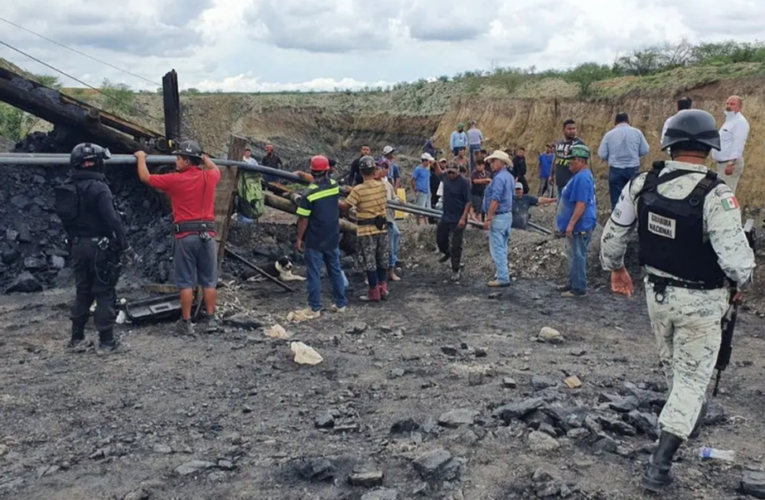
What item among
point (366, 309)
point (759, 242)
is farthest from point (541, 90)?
point (366, 309)

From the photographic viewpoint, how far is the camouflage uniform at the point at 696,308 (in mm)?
3979

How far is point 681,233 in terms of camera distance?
4129mm

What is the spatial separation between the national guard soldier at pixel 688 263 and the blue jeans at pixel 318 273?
5.09 m

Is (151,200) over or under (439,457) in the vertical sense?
over

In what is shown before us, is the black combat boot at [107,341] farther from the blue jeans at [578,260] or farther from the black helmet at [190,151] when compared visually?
the blue jeans at [578,260]

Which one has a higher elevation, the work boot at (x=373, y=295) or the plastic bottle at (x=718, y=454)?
the plastic bottle at (x=718, y=454)

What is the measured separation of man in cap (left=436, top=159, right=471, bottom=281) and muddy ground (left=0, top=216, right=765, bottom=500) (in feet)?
7.22

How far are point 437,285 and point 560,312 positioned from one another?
2340 mm

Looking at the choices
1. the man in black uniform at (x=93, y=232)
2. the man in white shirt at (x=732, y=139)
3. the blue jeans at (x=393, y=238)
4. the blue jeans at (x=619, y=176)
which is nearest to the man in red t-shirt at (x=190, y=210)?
the man in black uniform at (x=93, y=232)

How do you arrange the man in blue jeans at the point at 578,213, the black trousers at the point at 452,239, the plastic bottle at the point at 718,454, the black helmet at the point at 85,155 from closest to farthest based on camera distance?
the plastic bottle at the point at 718,454
the black helmet at the point at 85,155
the man in blue jeans at the point at 578,213
the black trousers at the point at 452,239

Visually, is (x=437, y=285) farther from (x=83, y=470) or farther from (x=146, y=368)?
(x=83, y=470)

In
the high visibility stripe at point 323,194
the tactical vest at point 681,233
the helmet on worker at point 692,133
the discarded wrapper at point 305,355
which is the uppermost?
the helmet on worker at point 692,133

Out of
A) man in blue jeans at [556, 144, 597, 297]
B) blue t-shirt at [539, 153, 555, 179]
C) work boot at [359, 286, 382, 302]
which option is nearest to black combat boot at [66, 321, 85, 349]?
work boot at [359, 286, 382, 302]

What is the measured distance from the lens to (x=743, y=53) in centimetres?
1964
